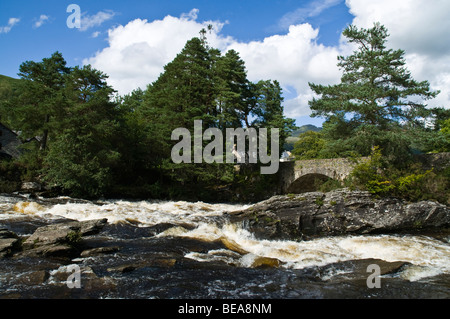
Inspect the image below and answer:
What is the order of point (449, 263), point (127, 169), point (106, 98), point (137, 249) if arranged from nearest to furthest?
point (449, 263), point (137, 249), point (106, 98), point (127, 169)

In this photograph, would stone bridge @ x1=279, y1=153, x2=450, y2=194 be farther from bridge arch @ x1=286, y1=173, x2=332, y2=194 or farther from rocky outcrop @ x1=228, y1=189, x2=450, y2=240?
rocky outcrop @ x1=228, y1=189, x2=450, y2=240

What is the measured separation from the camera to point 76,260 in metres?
9.14

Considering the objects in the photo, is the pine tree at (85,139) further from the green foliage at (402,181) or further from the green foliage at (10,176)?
the green foliage at (402,181)

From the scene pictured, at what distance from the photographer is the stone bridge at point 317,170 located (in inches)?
763

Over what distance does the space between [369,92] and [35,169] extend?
2912 centimetres

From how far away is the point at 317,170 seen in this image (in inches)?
1000

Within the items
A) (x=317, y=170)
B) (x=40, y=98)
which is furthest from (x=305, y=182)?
(x=40, y=98)

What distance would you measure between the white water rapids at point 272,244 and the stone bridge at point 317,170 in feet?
25.3

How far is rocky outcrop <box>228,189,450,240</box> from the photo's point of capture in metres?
14.9

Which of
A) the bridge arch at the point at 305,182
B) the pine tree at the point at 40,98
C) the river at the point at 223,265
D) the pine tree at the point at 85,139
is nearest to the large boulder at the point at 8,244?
the river at the point at 223,265

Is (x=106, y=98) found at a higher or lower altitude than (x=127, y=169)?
higher

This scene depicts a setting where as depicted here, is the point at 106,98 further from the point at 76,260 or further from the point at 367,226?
the point at 367,226

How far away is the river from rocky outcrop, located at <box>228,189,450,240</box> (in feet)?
3.12

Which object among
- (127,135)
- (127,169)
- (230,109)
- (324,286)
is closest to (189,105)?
(230,109)
